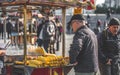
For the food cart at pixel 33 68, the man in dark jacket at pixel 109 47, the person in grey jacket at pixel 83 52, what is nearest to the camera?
the person in grey jacket at pixel 83 52

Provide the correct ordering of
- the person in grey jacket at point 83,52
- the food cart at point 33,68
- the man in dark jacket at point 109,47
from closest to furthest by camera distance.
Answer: the person in grey jacket at point 83,52
the food cart at point 33,68
the man in dark jacket at point 109,47

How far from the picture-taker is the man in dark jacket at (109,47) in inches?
369

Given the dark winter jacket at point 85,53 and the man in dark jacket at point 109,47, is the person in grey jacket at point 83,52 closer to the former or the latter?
the dark winter jacket at point 85,53

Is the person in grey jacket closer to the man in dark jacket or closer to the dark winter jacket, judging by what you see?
the dark winter jacket

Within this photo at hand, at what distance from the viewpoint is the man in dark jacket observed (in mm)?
9383

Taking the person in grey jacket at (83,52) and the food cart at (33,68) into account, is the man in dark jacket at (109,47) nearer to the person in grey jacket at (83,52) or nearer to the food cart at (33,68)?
the food cart at (33,68)

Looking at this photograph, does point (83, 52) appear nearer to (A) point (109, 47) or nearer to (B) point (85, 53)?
(B) point (85, 53)

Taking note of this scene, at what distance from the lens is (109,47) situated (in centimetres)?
948

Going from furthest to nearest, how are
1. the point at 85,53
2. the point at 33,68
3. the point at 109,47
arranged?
the point at 109,47, the point at 33,68, the point at 85,53

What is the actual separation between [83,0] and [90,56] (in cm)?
141

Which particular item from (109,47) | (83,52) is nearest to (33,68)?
(83,52)

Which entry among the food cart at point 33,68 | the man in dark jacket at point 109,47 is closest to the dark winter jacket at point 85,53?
the food cart at point 33,68

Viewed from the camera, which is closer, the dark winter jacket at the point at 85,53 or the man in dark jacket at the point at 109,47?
the dark winter jacket at the point at 85,53

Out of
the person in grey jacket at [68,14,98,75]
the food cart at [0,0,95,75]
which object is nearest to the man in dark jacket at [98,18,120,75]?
the food cart at [0,0,95,75]
